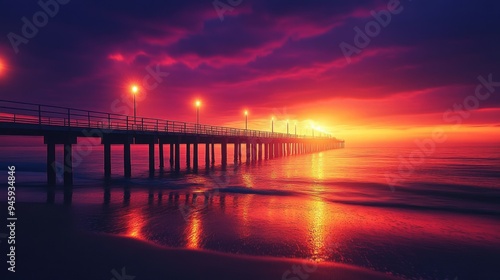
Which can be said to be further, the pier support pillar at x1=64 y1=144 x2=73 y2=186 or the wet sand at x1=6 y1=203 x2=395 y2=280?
the pier support pillar at x1=64 y1=144 x2=73 y2=186

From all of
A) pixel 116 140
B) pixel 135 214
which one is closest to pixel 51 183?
pixel 116 140

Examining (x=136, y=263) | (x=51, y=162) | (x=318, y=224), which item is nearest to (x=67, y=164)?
(x=51, y=162)

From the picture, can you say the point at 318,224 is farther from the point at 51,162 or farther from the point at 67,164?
the point at 51,162

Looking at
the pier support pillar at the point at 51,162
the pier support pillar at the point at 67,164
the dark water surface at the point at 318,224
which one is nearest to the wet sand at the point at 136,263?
the dark water surface at the point at 318,224

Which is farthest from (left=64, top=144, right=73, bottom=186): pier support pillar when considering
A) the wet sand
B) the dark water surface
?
the wet sand

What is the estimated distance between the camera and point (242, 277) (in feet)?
21.0

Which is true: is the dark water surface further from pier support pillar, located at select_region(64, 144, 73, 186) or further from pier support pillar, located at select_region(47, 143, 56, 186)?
pier support pillar, located at select_region(64, 144, 73, 186)

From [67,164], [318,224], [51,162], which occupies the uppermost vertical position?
[51,162]

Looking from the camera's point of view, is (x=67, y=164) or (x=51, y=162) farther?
(x=67, y=164)

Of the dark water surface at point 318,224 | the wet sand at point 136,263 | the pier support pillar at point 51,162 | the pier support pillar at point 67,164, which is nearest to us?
the wet sand at point 136,263

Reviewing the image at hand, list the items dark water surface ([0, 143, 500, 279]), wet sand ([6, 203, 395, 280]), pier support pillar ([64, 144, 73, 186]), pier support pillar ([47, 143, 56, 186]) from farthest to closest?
pier support pillar ([64, 144, 73, 186]) → pier support pillar ([47, 143, 56, 186]) → dark water surface ([0, 143, 500, 279]) → wet sand ([6, 203, 395, 280])

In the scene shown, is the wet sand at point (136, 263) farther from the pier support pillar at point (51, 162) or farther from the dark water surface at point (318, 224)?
the pier support pillar at point (51, 162)

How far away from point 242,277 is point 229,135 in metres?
34.5

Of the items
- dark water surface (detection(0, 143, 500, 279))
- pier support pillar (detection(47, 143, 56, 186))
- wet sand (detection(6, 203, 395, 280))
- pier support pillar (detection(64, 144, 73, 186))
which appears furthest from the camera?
pier support pillar (detection(64, 144, 73, 186))
